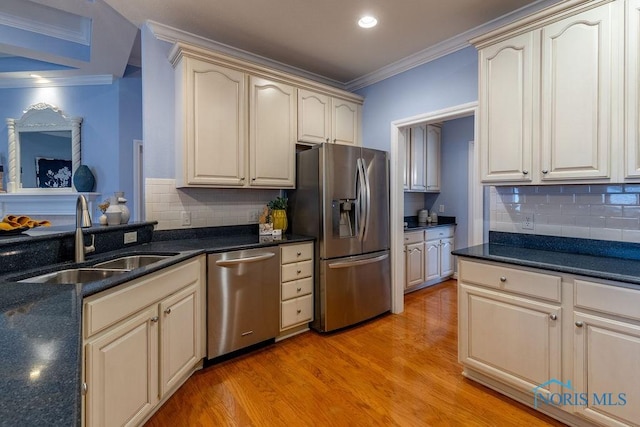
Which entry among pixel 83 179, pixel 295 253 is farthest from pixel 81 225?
pixel 83 179

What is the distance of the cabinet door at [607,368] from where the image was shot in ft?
4.93

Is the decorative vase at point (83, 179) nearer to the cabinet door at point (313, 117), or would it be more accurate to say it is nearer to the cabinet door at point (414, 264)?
the cabinet door at point (313, 117)

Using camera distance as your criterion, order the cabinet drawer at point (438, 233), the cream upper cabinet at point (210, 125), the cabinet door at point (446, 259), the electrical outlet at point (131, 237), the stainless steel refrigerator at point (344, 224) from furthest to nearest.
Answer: the cabinet door at point (446, 259), the cabinet drawer at point (438, 233), the stainless steel refrigerator at point (344, 224), the cream upper cabinet at point (210, 125), the electrical outlet at point (131, 237)

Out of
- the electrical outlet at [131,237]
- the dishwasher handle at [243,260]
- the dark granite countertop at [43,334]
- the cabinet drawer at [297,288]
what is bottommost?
the cabinet drawer at [297,288]

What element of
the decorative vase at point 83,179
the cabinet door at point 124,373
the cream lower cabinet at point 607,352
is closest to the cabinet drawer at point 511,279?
the cream lower cabinet at point 607,352

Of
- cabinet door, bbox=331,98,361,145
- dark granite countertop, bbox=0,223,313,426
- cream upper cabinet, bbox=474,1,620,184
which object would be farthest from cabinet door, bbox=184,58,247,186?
cream upper cabinet, bbox=474,1,620,184

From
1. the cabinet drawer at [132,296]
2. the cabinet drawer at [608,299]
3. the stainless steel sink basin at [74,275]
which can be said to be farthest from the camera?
the stainless steel sink basin at [74,275]

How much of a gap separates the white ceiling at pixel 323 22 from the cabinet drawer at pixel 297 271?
6.65 feet

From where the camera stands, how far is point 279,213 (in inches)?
121

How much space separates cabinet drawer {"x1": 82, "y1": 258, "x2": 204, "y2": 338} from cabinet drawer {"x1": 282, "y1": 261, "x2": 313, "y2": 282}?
813 millimetres

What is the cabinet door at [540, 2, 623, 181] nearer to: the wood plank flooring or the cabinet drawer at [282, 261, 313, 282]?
the wood plank flooring

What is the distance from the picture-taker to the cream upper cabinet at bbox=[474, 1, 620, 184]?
178 cm

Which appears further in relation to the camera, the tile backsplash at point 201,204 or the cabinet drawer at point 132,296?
the tile backsplash at point 201,204

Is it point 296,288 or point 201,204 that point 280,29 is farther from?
point 296,288
